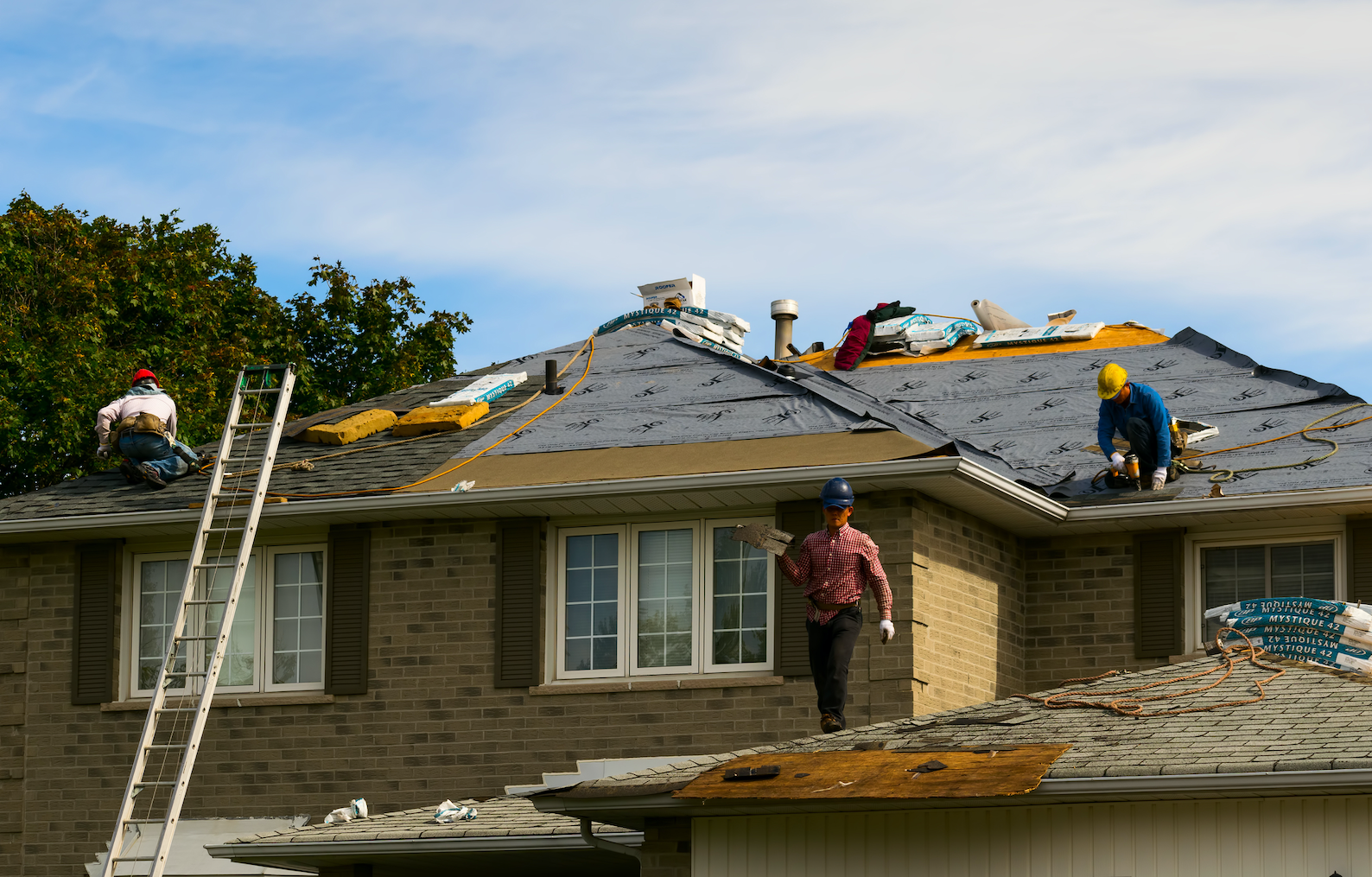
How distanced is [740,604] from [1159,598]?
11.5ft

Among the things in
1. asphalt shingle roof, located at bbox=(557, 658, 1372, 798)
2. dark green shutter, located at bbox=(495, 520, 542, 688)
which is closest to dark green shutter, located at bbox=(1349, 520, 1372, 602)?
asphalt shingle roof, located at bbox=(557, 658, 1372, 798)

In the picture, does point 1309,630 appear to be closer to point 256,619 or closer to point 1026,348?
point 1026,348

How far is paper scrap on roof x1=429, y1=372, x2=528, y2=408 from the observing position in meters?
18.7

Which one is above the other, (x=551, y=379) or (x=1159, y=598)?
(x=551, y=379)

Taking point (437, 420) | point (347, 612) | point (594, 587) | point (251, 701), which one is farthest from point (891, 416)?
point (251, 701)

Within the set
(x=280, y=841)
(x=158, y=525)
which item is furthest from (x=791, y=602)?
(x=158, y=525)

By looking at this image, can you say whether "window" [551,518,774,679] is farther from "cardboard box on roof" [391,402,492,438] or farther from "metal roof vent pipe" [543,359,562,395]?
"metal roof vent pipe" [543,359,562,395]

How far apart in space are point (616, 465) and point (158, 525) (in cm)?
405

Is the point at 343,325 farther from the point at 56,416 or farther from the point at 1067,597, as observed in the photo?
the point at 1067,597

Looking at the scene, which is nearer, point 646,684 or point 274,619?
point 646,684

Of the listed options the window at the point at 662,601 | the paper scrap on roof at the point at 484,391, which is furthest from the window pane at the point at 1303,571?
the paper scrap on roof at the point at 484,391

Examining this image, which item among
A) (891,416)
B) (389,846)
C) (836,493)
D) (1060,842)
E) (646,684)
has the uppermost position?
(891,416)

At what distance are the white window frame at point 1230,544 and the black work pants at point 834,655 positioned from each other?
397 cm

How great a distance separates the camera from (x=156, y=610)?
17312 millimetres
